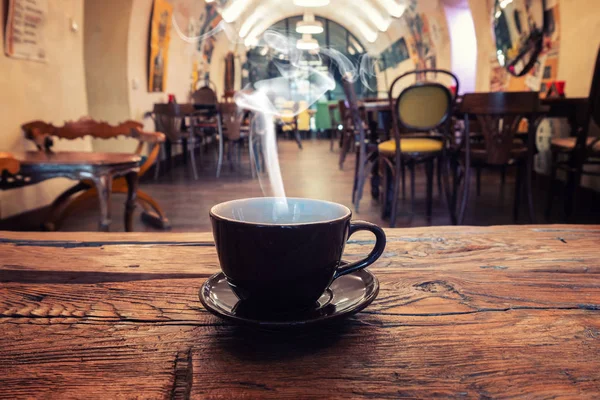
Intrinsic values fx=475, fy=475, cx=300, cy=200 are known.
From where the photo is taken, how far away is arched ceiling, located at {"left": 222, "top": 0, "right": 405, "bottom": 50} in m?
9.02

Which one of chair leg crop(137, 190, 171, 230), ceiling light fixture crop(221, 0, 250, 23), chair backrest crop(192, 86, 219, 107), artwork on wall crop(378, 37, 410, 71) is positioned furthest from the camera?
artwork on wall crop(378, 37, 410, 71)

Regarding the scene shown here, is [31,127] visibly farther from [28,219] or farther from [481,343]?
[481,343]

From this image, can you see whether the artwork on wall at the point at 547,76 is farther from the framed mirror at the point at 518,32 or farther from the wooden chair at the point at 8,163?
the wooden chair at the point at 8,163

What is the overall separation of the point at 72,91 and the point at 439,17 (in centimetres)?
599

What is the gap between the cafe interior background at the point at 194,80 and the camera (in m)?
3.09

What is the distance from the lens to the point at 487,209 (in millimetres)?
3459

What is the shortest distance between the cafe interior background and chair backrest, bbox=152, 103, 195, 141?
0.49ft

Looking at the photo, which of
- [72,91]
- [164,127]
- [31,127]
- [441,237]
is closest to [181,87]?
[164,127]

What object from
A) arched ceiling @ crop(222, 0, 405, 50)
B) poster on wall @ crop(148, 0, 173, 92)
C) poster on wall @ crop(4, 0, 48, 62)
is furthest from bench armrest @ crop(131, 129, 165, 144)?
arched ceiling @ crop(222, 0, 405, 50)

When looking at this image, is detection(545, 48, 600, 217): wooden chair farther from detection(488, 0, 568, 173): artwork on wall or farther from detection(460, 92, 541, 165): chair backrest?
detection(488, 0, 568, 173): artwork on wall

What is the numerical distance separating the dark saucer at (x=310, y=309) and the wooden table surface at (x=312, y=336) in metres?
0.01

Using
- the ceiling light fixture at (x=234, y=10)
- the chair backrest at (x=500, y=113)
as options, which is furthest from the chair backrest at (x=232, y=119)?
the ceiling light fixture at (x=234, y=10)

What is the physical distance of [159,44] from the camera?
620 centimetres

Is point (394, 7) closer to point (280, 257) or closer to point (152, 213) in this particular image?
point (152, 213)
